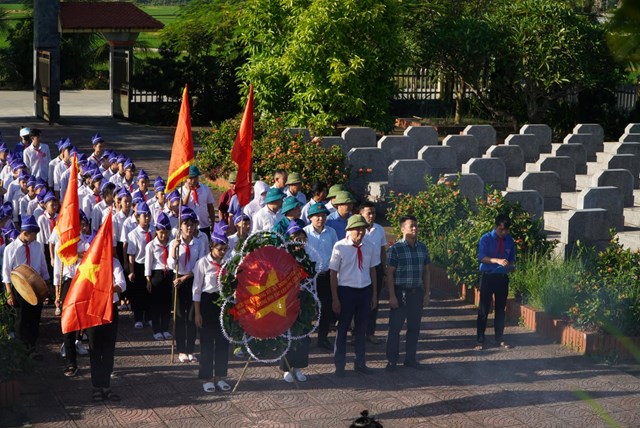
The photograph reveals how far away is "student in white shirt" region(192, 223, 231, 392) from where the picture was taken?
905cm

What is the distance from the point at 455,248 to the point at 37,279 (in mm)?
5454

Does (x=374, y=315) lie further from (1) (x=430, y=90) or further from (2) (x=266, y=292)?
(1) (x=430, y=90)

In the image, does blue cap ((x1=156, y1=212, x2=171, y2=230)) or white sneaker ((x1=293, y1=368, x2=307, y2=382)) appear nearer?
white sneaker ((x1=293, y1=368, x2=307, y2=382))

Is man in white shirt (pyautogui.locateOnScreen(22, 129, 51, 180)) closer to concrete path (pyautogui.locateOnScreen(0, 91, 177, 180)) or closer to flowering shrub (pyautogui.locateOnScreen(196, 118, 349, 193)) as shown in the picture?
flowering shrub (pyautogui.locateOnScreen(196, 118, 349, 193))

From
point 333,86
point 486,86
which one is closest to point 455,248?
point 333,86

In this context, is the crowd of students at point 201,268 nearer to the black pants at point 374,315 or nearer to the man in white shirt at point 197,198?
the black pants at point 374,315

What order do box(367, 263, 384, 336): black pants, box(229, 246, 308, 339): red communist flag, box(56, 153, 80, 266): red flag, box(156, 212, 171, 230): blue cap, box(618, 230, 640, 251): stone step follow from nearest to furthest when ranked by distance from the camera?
box(229, 246, 308, 339): red communist flag < box(56, 153, 80, 266): red flag < box(156, 212, 171, 230): blue cap < box(367, 263, 384, 336): black pants < box(618, 230, 640, 251): stone step

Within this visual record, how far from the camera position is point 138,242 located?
35.7ft

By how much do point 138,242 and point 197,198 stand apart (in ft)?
6.36

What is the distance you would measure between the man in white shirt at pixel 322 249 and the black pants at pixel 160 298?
5.19 feet

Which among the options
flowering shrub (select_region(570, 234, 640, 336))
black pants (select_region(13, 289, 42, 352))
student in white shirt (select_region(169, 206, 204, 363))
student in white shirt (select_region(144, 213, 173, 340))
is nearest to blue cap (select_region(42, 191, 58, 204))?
student in white shirt (select_region(144, 213, 173, 340))

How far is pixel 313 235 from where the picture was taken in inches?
400

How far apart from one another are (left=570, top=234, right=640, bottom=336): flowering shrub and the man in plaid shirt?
74.1 inches

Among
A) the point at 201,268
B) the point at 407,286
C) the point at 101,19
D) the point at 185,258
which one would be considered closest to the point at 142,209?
the point at 185,258
